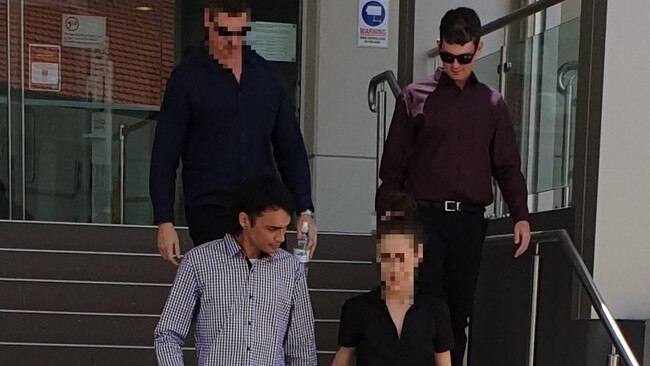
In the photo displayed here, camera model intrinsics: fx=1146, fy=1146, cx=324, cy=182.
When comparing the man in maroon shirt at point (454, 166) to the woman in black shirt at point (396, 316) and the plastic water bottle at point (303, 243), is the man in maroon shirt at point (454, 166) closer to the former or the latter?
the plastic water bottle at point (303, 243)

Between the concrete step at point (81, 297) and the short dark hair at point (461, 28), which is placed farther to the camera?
the concrete step at point (81, 297)

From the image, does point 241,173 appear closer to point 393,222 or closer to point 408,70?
point 393,222

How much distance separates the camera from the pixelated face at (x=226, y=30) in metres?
3.75

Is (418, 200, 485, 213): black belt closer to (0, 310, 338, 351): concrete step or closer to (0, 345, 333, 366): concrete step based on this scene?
(0, 345, 333, 366): concrete step

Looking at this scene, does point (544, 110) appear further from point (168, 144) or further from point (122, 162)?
point (122, 162)

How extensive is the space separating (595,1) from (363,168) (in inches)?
184

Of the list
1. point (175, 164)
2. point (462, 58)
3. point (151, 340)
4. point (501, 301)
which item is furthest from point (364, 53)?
point (175, 164)

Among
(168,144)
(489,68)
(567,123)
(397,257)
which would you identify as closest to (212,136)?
(168,144)

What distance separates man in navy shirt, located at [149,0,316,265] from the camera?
3873mm

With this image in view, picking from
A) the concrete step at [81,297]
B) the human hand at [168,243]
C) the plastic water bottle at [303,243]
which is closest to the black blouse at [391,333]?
the plastic water bottle at [303,243]

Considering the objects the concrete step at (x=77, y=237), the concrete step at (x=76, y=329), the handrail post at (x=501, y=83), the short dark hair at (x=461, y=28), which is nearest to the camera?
the short dark hair at (x=461, y=28)

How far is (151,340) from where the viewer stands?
22.3ft

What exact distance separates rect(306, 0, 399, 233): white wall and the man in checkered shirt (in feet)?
19.8

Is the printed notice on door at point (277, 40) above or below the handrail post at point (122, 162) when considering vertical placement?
above
